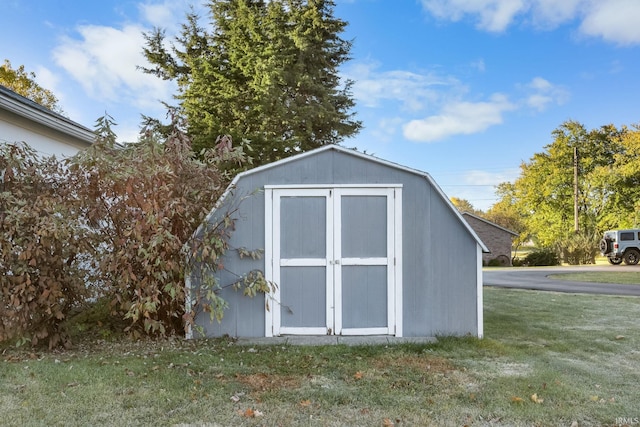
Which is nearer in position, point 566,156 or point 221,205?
point 221,205

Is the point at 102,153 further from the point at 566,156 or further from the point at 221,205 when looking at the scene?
the point at 566,156

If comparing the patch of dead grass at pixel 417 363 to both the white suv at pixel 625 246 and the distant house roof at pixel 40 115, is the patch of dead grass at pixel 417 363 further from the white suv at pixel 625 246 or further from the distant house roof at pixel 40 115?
the white suv at pixel 625 246

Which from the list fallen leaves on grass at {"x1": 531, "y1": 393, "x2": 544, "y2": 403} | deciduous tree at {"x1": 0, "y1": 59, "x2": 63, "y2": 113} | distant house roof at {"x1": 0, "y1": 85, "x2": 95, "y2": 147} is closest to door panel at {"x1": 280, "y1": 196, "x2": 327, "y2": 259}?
fallen leaves on grass at {"x1": 531, "y1": 393, "x2": 544, "y2": 403}

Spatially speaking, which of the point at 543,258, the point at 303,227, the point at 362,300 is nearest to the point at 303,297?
the point at 362,300

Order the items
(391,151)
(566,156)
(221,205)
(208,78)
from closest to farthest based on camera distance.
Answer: (221,205), (208,78), (391,151), (566,156)

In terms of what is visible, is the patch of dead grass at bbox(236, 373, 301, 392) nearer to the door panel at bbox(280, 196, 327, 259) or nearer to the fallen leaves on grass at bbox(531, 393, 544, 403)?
the door panel at bbox(280, 196, 327, 259)

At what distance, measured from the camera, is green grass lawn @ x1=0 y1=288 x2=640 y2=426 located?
9.98 feet

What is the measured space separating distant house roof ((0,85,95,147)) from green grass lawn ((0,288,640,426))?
3.69 m

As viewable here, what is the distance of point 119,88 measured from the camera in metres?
16.4

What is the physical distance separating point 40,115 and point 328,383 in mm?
6391

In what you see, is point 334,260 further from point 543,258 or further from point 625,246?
point 543,258

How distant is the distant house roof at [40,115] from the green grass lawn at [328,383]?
145 inches

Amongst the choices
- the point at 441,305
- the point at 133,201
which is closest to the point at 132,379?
the point at 133,201

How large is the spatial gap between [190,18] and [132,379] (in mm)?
Result: 22273
